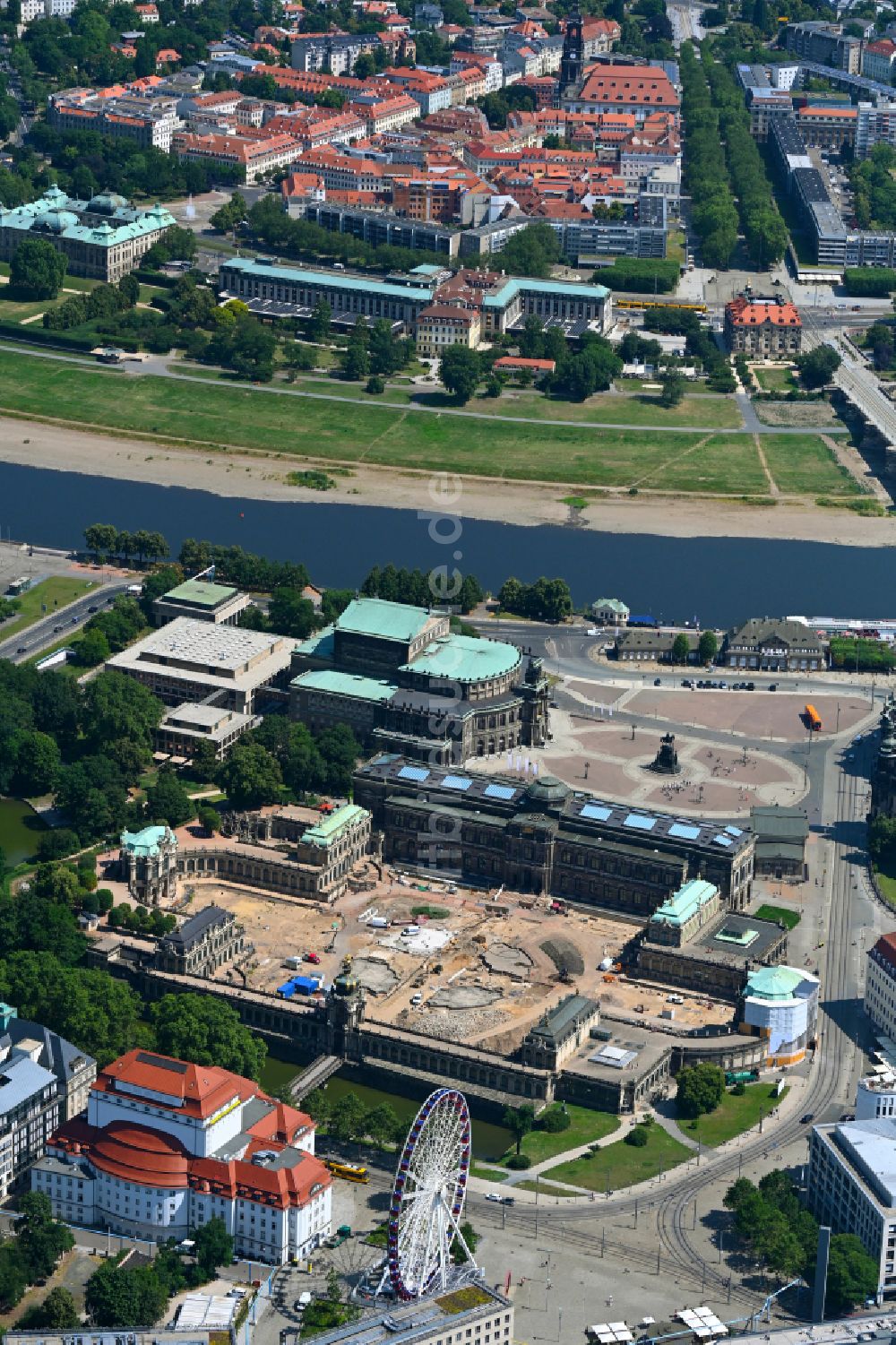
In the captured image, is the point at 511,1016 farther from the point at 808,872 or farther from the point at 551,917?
the point at 808,872

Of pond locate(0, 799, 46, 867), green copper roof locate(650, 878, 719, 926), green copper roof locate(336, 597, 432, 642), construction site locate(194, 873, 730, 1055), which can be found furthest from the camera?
green copper roof locate(336, 597, 432, 642)

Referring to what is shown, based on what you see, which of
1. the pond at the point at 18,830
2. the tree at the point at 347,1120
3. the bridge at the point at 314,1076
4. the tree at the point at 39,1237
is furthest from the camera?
the pond at the point at 18,830

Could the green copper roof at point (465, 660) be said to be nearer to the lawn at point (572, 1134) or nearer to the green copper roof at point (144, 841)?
the green copper roof at point (144, 841)

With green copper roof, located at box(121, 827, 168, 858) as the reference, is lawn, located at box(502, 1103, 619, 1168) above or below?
below

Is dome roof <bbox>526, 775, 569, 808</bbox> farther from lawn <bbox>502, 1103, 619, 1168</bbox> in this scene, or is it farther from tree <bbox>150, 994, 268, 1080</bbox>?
tree <bbox>150, 994, 268, 1080</bbox>

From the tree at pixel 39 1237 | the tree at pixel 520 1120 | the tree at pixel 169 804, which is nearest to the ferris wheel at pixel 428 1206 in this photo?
the tree at pixel 39 1237

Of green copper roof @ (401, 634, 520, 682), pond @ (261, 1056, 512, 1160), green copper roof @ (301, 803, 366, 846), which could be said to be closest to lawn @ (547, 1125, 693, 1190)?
pond @ (261, 1056, 512, 1160)
